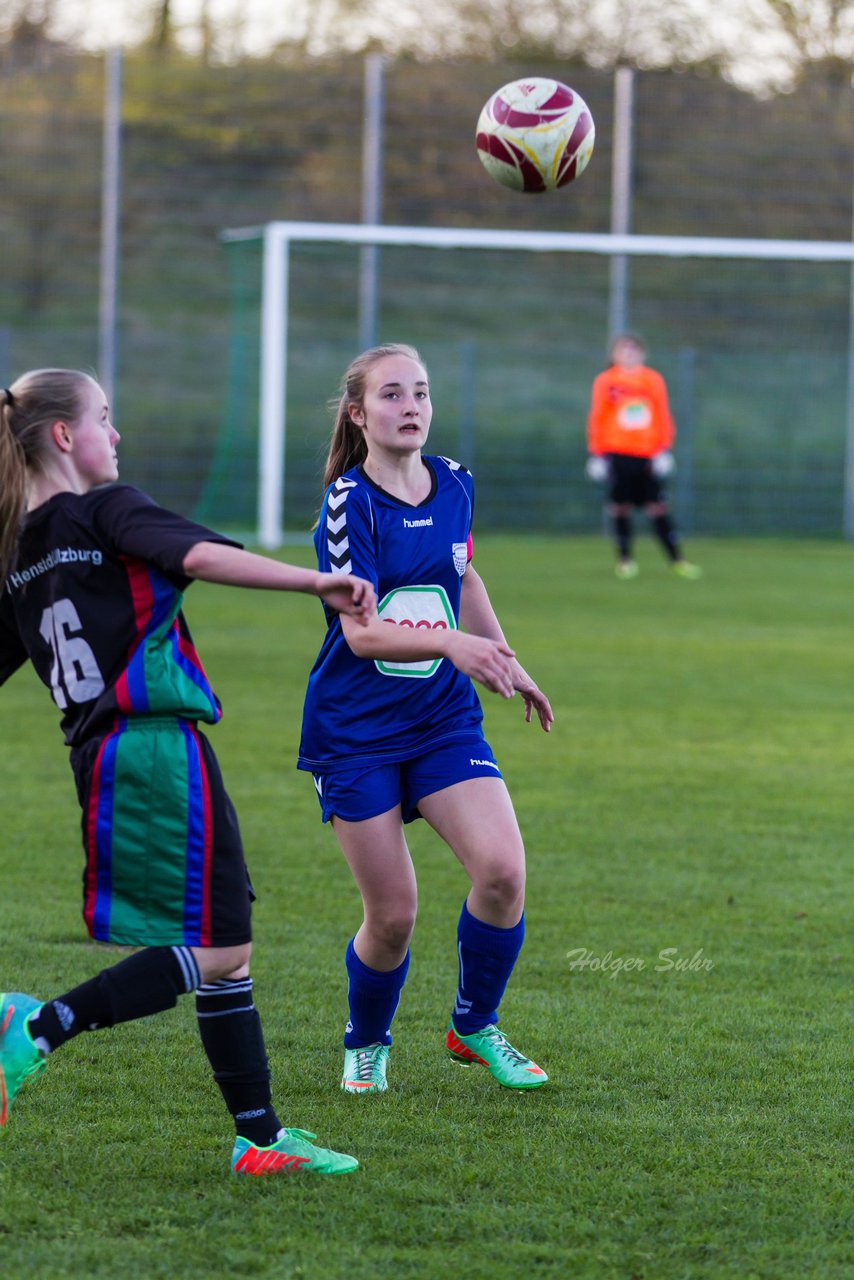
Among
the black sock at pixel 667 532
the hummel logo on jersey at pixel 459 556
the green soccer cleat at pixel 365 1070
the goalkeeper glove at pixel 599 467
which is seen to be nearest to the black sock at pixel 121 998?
the green soccer cleat at pixel 365 1070

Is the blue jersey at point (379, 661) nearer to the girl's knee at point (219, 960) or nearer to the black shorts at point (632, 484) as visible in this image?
the girl's knee at point (219, 960)

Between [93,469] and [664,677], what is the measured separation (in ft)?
26.4

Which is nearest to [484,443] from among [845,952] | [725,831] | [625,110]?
[625,110]

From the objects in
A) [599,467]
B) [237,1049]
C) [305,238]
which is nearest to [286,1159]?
[237,1049]

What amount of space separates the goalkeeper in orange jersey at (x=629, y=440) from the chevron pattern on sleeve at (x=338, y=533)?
44.8 ft

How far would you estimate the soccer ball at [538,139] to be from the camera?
6.30 m

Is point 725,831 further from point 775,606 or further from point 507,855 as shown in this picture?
point 775,606

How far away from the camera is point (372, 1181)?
347 centimetres

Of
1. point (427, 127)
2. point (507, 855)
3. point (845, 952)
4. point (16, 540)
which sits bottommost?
point (845, 952)

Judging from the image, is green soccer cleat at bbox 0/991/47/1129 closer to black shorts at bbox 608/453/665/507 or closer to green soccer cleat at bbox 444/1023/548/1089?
green soccer cleat at bbox 444/1023/548/1089

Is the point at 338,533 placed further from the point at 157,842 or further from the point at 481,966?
the point at 481,966

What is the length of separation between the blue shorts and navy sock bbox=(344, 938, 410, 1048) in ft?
1.23

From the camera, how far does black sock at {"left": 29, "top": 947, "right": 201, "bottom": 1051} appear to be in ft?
11.0

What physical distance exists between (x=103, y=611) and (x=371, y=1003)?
1300 mm
